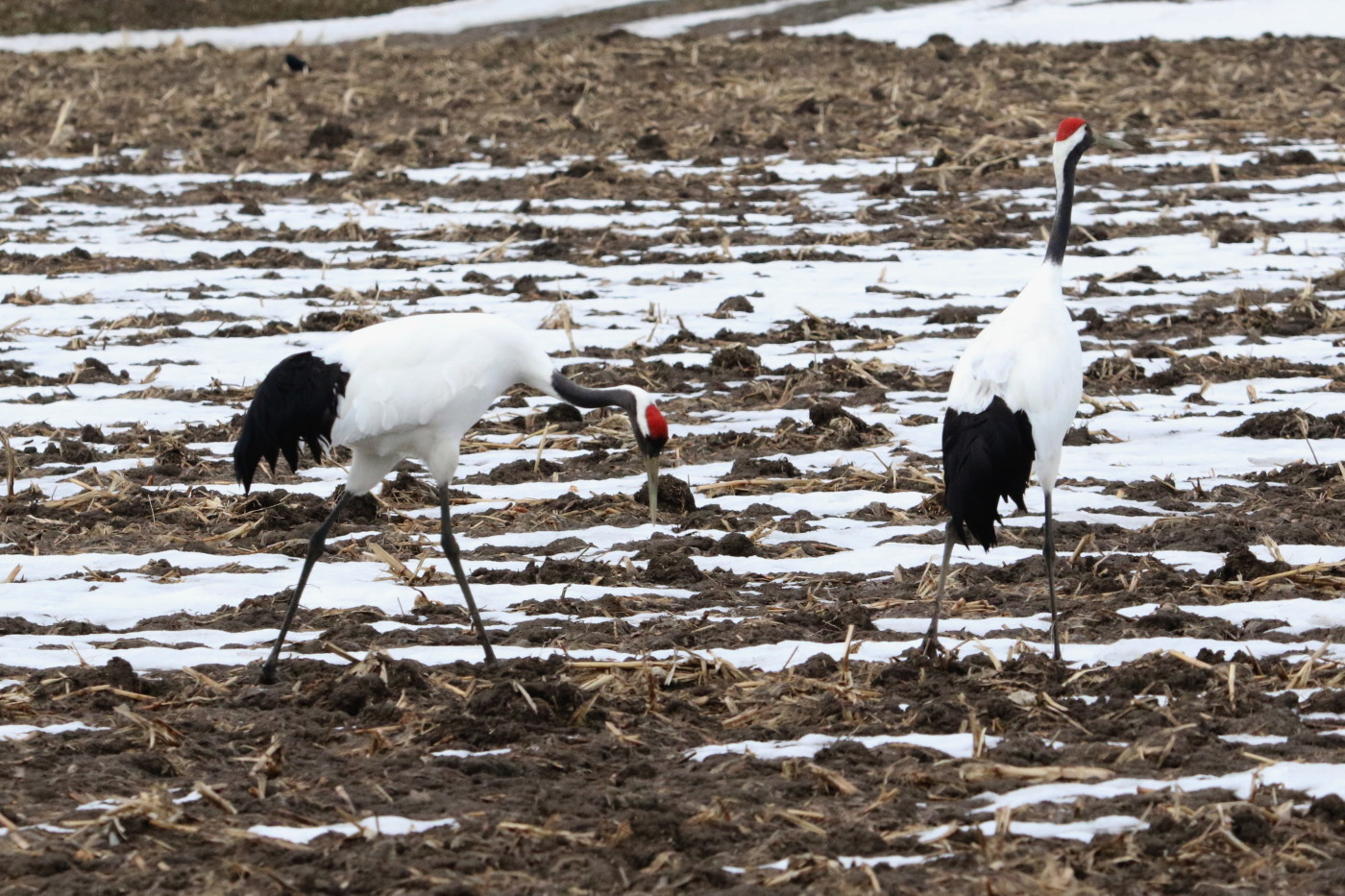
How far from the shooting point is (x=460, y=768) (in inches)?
178

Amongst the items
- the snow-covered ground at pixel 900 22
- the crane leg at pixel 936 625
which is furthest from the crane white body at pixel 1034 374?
the snow-covered ground at pixel 900 22

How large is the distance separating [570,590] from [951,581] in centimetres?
142

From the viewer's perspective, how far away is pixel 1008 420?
5562 mm

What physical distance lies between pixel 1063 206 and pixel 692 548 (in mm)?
1953

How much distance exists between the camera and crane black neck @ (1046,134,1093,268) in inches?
243

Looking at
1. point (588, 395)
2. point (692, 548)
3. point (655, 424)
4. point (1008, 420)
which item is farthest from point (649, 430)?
point (1008, 420)

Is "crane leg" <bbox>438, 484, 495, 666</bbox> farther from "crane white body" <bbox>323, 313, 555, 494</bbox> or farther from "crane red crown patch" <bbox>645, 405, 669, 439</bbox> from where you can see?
"crane red crown patch" <bbox>645, 405, 669, 439</bbox>

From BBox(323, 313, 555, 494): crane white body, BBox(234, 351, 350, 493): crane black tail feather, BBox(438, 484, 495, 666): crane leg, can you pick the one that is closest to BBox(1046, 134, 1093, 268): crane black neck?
BBox(323, 313, 555, 494): crane white body

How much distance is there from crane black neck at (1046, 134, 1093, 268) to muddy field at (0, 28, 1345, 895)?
1104 mm

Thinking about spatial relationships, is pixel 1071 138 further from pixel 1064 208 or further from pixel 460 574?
pixel 460 574

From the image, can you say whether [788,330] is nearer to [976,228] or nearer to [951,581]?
[976,228]

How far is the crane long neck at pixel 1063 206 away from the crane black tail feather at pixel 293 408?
262cm

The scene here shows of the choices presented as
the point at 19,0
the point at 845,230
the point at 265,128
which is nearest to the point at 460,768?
the point at 845,230

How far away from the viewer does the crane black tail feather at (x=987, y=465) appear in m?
5.51
